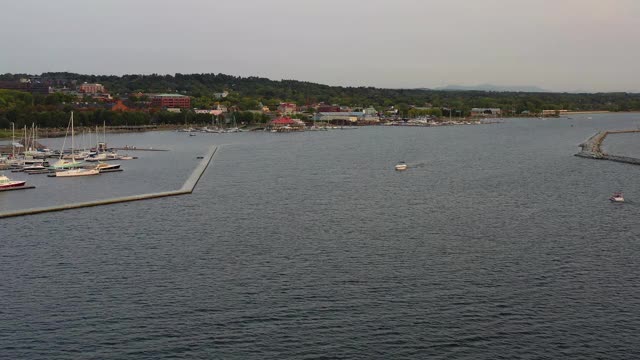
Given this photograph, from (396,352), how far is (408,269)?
561cm

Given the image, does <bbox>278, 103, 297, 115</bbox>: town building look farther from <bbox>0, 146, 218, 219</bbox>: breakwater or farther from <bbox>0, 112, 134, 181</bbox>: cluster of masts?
<bbox>0, 146, 218, 219</bbox>: breakwater

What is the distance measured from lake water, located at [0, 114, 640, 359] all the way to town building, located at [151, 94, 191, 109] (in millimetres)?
101778

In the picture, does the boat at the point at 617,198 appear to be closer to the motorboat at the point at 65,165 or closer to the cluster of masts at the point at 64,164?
the cluster of masts at the point at 64,164

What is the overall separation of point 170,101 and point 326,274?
402ft

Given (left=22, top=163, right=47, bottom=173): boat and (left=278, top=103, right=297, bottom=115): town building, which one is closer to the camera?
(left=22, top=163, right=47, bottom=173): boat

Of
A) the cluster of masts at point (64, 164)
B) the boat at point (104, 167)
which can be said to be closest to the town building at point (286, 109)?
the cluster of masts at point (64, 164)

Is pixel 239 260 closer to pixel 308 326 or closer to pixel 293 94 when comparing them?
pixel 308 326

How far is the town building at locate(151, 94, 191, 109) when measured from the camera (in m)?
135

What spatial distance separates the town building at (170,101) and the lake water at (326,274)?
334ft

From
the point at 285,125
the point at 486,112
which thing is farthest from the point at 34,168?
the point at 486,112

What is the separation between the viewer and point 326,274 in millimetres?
18609

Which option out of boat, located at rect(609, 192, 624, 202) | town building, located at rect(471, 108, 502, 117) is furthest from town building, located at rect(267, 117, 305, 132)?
boat, located at rect(609, 192, 624, 202)

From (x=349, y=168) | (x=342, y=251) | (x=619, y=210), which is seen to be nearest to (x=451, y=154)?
(x=349, y=168)

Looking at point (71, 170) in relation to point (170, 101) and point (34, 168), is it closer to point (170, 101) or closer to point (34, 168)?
point (34, 168)
